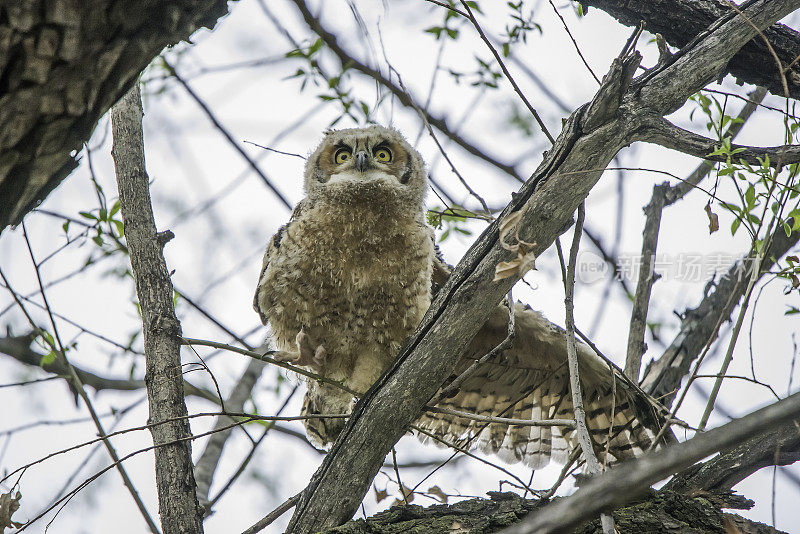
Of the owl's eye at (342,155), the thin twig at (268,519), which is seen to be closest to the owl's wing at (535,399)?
the thin twig at (268,519)

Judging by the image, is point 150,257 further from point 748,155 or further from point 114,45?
point 748,155

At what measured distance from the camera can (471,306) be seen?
2238mm

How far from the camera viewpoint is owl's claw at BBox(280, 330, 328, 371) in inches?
123

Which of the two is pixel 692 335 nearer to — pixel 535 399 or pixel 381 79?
pixel 535 399

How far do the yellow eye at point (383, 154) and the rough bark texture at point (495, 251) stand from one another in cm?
149

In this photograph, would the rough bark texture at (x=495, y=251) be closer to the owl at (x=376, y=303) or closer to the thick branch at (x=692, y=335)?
the owl at (x=376, y=303)

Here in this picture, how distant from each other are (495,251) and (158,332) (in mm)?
1193

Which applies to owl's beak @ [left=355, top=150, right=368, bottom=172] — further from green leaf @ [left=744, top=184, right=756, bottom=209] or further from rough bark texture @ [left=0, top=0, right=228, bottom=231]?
rough bark texture @ [left=0, top=0, right=228, bottom=231]

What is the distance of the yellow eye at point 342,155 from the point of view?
11.9 feet

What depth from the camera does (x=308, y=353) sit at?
3.19 meters

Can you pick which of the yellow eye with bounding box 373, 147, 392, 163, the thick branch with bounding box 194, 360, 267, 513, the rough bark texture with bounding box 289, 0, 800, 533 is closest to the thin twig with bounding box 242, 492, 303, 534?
the rough bark texture with bounding box 289, 0, 800, 533

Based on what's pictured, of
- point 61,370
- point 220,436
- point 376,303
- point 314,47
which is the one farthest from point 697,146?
point 61,370

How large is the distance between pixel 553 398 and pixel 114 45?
10.1ft

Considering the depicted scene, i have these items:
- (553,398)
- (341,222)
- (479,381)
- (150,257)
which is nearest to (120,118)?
(150,257)
